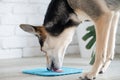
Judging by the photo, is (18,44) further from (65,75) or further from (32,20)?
(65,75)

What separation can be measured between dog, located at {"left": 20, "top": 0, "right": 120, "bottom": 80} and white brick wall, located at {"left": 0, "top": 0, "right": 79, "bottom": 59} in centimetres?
89

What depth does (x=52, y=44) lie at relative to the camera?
7.52ft

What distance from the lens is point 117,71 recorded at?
2455mm

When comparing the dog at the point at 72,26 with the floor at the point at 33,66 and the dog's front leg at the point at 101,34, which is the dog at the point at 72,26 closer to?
the dog's front leg at the point at 101,34

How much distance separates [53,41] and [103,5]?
46cm

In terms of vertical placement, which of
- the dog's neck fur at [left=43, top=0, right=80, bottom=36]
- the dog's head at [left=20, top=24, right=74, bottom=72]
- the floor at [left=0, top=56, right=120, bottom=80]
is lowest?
the floor at [left=0, top=56, right=120, bottom=80]

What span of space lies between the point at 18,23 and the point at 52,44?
3.15ft

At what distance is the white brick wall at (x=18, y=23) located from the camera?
3.09m

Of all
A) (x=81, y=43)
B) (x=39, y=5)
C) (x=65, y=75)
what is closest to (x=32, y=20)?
(x=39, y=5)

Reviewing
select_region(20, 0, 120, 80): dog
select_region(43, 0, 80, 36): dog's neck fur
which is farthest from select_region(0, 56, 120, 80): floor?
select_region(43, 0, 80, 36): dog's neck fur

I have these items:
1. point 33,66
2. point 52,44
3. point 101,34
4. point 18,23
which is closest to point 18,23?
point 18,23

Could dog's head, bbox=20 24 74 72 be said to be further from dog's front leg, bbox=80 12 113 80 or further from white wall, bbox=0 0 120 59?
white wall, bbox=0 0 120 59

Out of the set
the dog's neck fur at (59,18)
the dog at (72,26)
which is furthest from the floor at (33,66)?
the dog's neck fur at (59,18)

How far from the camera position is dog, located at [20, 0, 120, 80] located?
2.06 m
